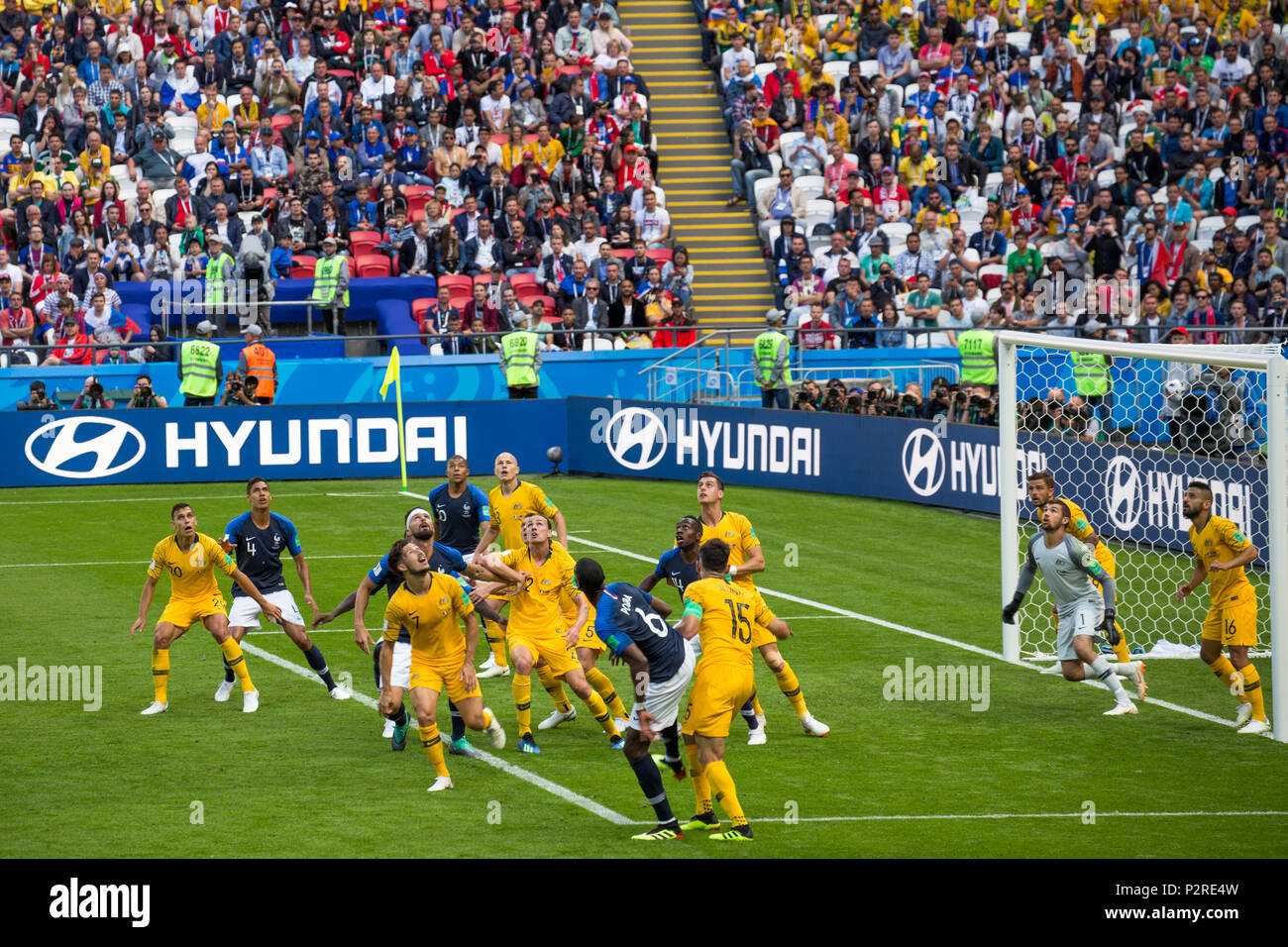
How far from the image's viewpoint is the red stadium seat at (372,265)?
3331 cm

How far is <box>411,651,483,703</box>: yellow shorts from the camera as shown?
528 inches

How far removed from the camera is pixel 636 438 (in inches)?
1179

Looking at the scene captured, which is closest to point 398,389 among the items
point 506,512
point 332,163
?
point 332,163

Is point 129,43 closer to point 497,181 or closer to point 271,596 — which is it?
point 497,181

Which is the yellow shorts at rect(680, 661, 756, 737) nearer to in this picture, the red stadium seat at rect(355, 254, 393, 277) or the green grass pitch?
the green grass pitch

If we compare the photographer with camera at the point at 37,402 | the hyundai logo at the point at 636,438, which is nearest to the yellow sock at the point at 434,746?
the hyundai logo at the point at 636,438

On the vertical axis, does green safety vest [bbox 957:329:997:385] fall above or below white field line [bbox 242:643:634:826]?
above

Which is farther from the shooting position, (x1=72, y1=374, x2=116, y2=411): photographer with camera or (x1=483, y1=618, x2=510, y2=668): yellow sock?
(x1=72, y1=374, x2=116, y2=411): photographer with camera

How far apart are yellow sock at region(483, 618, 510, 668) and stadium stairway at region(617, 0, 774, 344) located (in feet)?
50.9

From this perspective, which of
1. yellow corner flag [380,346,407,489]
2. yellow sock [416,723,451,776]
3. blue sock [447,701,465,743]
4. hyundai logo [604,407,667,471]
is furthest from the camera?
hyundai logo [604,407,667,471]

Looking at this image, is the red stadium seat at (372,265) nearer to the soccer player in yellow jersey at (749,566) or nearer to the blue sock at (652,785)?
the soccer player in yellow jersey at (749,566)

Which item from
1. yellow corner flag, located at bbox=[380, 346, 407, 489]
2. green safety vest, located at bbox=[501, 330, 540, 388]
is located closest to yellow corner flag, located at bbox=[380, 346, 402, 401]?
yellow corner flag, located at bbox=[380, 346, 407, 489]

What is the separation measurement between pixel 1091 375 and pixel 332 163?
52.8 feet

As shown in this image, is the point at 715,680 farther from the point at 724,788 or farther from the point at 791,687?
the point at 791,687
